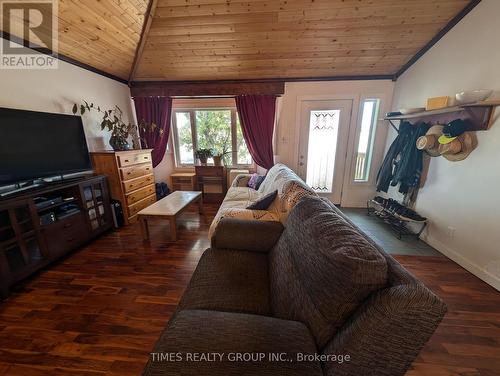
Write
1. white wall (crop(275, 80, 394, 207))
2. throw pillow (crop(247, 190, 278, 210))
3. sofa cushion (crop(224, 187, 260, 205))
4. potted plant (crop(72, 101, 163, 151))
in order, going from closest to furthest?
1. throw pillow (crop(247, 190, 278, 210))
2. potted plant (crop(72, 101, 163, 151))
3. sofa cushion (crop(224, 187, 260, 205))
4. white wall (crop(275, 80, 394, 207))

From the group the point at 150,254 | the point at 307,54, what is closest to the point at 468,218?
the point at 307,54

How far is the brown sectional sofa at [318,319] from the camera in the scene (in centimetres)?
62

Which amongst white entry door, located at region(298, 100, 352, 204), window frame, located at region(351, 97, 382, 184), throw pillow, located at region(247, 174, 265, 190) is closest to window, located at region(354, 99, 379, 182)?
window frame, located at region(351, 97, 382, 184)

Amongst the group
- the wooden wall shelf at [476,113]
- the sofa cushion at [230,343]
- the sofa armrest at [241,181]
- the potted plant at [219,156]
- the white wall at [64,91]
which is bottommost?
the sofa cushion at [230,343]

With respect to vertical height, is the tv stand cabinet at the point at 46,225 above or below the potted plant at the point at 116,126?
below

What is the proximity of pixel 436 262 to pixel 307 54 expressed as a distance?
120 inches

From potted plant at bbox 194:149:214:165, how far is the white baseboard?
3.69 m

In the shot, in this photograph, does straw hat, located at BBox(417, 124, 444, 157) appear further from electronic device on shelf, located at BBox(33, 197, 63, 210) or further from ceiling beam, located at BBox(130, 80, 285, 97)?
electronic device on shelf, located at BBox(33, 197, 63, 210)

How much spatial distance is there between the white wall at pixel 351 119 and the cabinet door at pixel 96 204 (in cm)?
283

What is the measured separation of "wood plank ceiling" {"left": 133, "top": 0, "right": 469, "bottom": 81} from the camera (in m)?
2.24

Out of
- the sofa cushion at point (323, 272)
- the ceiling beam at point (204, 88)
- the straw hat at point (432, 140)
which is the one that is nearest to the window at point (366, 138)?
the straw hat at point (432, 140)

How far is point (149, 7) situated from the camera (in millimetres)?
2318

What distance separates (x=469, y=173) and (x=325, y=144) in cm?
194

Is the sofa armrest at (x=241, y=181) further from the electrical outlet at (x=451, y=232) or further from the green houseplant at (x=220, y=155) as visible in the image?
the electrical outlet at (x=451, y=232)
